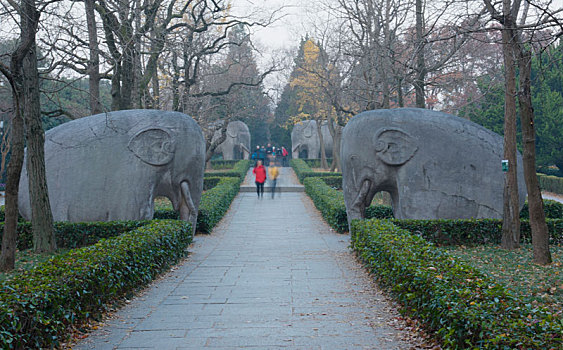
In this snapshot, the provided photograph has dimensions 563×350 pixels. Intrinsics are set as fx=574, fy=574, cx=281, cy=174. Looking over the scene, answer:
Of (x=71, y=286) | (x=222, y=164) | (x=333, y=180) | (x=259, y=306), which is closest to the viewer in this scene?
(x=71, y=286)

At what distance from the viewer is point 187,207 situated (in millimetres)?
12812

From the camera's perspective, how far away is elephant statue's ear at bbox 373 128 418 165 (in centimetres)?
1212

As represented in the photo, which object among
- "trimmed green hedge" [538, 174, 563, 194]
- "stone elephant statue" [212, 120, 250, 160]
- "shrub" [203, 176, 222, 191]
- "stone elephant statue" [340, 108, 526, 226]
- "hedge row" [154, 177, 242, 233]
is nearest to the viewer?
"stone elephant statue" [340, 108, 526, 226]

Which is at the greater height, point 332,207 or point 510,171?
point 510,171

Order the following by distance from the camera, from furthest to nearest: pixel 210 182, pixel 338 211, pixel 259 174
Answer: pixel 210 182
pixel 259 174
pixel 338 211

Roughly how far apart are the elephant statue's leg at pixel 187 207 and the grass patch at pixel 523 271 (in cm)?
558

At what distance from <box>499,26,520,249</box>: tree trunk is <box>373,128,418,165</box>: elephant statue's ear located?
→ 2073mm

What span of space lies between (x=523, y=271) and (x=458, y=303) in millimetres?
4139

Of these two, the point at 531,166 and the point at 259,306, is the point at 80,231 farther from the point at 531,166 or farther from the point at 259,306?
the point at 531,166

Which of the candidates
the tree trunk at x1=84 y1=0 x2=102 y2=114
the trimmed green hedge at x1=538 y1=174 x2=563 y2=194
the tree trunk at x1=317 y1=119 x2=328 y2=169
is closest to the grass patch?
the tree trunk at x1=84 y1=0 x2=102 y2=114

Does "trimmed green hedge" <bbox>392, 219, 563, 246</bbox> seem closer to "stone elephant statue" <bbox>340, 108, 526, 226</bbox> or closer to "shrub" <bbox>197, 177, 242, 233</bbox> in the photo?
"stone elephant statue" <bbox>340, 108, 526, 226</bbox>

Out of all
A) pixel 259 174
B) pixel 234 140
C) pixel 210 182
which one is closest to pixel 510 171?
pixel 259 174

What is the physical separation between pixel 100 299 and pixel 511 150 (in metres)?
7.73

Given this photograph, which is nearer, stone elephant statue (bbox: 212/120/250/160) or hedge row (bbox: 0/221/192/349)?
hedge row (bbox: 0/221/192/349)
